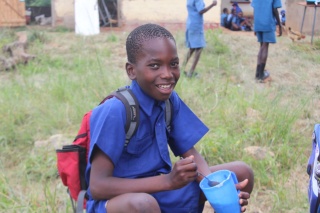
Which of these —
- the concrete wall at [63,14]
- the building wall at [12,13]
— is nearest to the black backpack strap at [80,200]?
the concrete wall at [63,14]

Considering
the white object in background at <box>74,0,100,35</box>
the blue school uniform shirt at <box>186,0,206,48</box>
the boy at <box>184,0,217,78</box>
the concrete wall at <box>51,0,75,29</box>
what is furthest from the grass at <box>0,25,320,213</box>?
the concrete wall at <box>51,0,75,29</box>

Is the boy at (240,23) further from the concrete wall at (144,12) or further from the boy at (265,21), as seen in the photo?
the boy at (265,21)

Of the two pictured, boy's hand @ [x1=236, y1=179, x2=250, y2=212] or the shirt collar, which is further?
the shirt collar

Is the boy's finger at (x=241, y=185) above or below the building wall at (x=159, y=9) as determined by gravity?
above

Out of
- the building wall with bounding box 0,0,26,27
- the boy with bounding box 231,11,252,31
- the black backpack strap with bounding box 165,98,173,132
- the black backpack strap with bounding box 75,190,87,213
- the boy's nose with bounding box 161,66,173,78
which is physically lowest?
the boy with bounding box 231,11,252,31

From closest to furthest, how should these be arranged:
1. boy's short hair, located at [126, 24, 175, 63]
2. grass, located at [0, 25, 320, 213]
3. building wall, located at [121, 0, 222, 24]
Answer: boy's short hair, located at [126, 24, 175, 63]
grass, located at [0, 25, 320, 213]
building wall, located at [121, 0, 222, 24]

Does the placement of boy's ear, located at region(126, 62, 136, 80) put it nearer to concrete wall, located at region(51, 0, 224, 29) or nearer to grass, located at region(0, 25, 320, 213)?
grass, located at region(0, 25, 320, 213)

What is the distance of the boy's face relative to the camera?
1.93 m

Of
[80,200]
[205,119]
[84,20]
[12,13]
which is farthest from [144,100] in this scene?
[12,13]

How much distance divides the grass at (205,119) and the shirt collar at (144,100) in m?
0.98

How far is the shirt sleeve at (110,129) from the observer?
6.02 feet

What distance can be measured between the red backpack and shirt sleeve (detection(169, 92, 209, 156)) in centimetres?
25

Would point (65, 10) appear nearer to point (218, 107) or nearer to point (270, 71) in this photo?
point (270, 71)

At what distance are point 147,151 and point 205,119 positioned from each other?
2.00 meters
